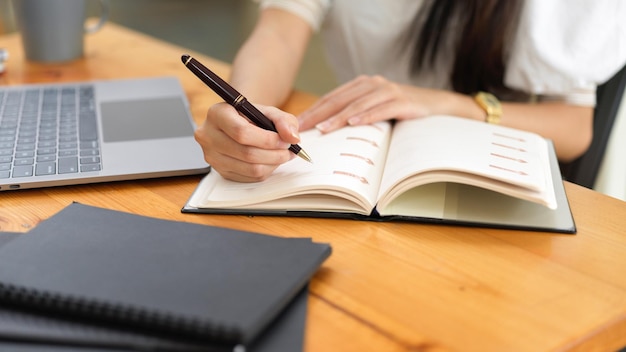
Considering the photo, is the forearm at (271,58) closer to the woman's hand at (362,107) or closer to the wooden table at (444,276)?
the woman's hand at (362,107)

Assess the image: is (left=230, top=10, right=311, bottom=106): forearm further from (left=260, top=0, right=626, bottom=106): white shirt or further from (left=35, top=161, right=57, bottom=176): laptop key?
(left=35, top=161, right=57, bottom=176): laptop key

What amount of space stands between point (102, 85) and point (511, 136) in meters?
0.61

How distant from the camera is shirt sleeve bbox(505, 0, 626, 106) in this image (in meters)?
1.03

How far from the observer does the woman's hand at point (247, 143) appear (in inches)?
27.6

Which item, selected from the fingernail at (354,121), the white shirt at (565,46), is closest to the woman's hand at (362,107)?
the fingernail at (354,121)

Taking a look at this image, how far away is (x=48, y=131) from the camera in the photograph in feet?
2.79

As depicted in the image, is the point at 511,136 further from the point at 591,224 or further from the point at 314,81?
the point at 314,81

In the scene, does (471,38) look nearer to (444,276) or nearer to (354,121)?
(354,121)

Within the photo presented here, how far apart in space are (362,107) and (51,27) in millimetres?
670

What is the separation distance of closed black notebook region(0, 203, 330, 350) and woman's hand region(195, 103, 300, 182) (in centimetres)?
12

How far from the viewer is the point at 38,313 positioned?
495 mm

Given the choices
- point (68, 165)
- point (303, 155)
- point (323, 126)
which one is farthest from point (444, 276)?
point (68, 165)

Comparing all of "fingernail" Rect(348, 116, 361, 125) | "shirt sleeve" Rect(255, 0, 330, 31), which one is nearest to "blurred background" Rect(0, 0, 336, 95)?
"shirt sleeve" Rect(255, 0, 330, 31)

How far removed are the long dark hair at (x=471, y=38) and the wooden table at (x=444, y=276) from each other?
0.38 meters
